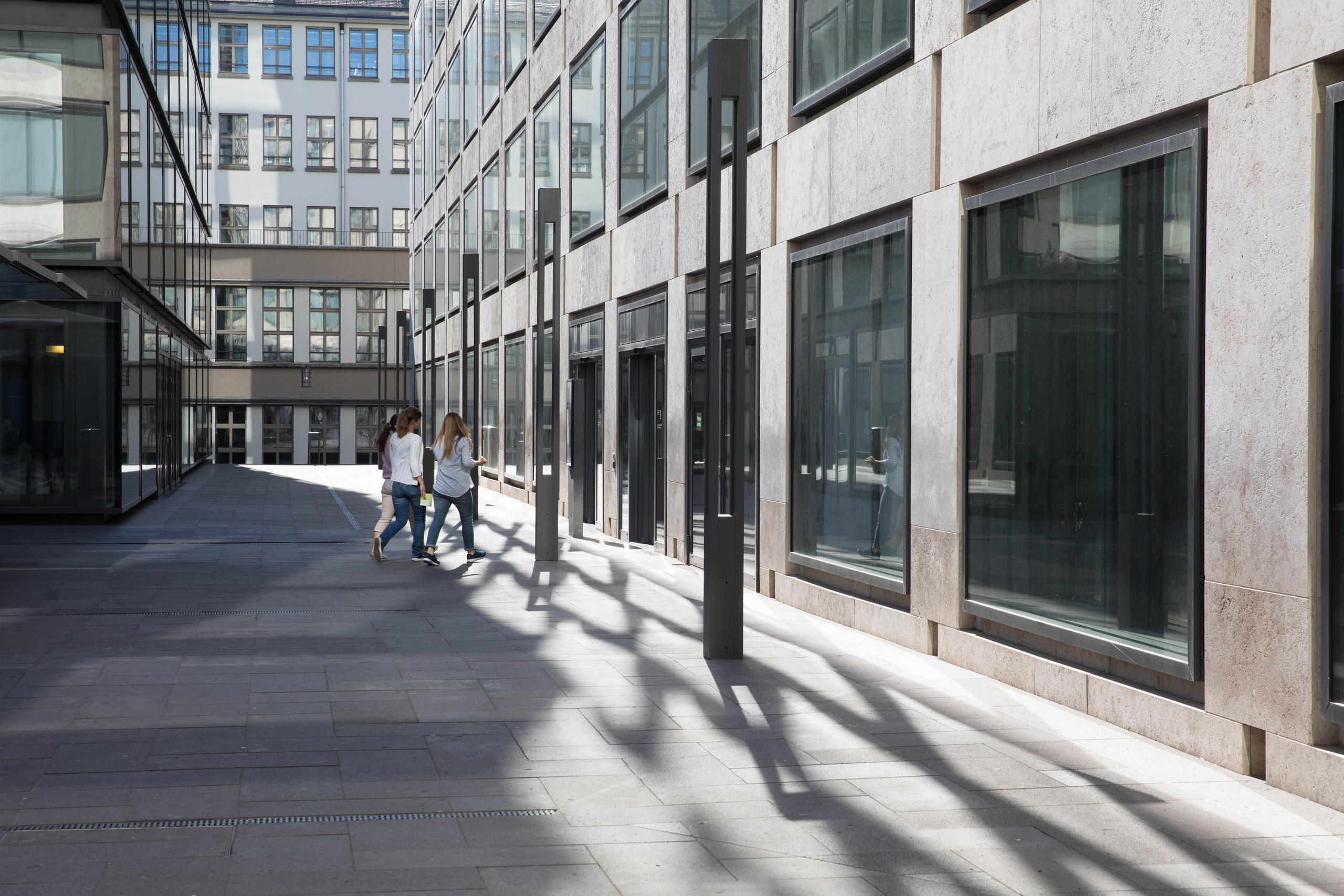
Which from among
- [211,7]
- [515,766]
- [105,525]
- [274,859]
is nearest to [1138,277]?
[515,766]

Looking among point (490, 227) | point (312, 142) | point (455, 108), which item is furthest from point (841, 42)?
point (312, 142)

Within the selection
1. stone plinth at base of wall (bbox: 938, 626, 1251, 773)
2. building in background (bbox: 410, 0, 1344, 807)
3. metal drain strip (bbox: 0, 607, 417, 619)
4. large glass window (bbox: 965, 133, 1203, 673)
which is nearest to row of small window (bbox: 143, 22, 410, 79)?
building in background (bbox: 410, 0, 1344, 807)

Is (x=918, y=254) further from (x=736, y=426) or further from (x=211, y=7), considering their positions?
(x=211, y=7)

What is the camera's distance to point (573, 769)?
608 cm

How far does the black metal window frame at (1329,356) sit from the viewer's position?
18.4 feet

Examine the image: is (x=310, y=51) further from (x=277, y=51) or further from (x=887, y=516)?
(x=887, y=516)

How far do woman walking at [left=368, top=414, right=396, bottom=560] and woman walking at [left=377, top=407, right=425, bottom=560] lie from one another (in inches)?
2.1

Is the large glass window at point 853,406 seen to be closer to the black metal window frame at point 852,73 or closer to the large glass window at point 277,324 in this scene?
the black metal window frame at point 852,73

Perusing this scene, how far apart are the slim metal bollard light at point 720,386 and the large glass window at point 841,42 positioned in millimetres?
1690

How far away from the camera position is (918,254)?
9594 millimetres

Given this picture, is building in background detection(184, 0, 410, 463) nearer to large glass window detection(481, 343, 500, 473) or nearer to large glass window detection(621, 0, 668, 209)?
large glass window detection(481, 343, 500, 473)

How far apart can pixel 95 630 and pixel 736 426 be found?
493 centimetres

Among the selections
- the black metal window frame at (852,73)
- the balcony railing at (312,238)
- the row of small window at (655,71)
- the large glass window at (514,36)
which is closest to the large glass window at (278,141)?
the balcony railing at (312,238)

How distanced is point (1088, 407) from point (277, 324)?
54.9 metres
